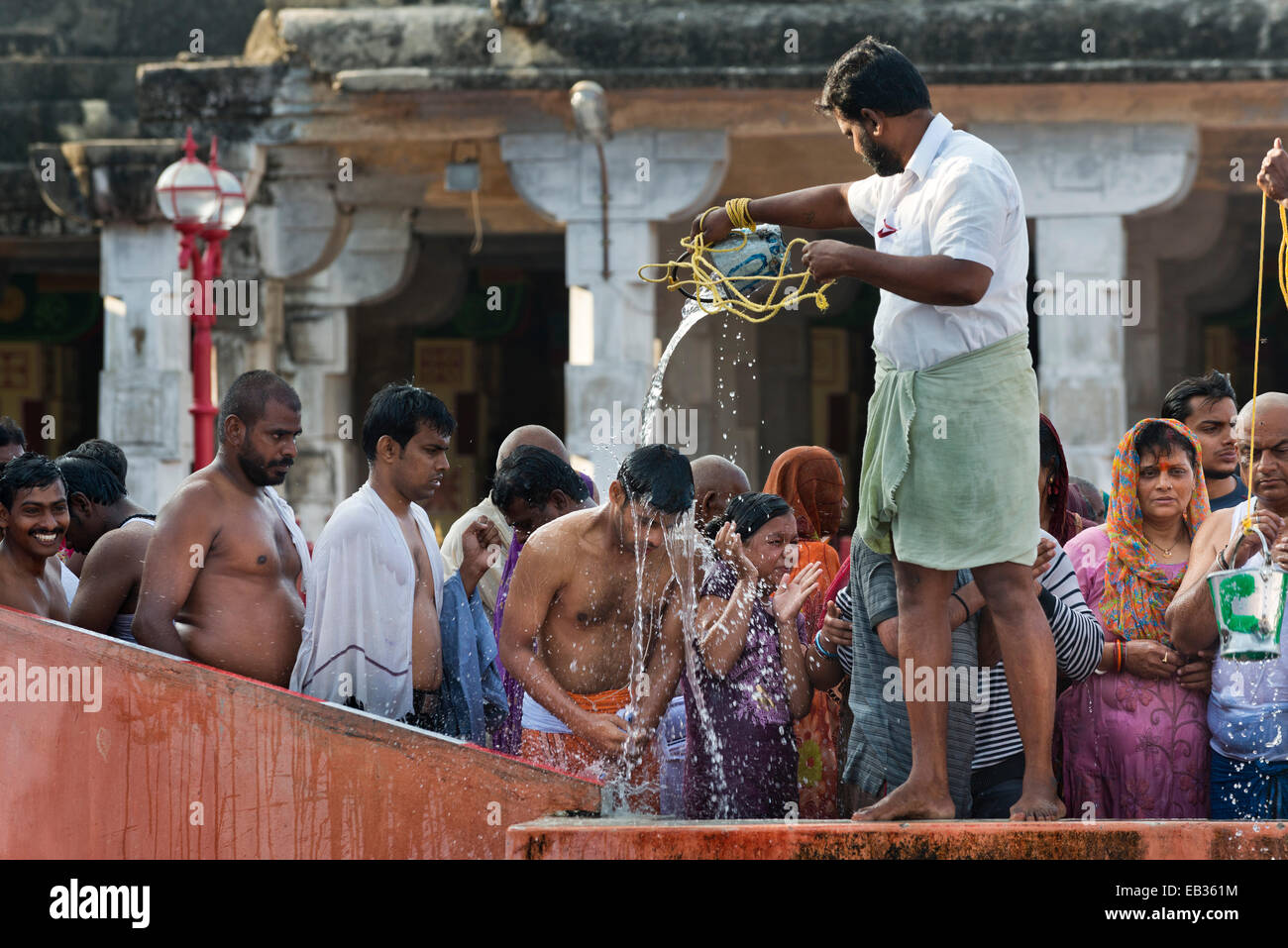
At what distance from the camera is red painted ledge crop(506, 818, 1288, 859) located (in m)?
4.08

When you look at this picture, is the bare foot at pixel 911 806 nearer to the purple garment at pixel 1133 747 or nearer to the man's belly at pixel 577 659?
the purple garment at pixel 1133 747

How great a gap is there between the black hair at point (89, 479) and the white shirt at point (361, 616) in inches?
57.0

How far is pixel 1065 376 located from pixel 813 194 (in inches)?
244

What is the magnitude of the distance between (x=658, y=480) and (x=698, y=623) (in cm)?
47

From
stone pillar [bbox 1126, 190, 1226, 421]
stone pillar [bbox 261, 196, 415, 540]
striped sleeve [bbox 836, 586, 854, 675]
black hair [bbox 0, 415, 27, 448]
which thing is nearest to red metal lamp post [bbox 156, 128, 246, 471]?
stone pillar [bbox 261, 196, 415, 540]

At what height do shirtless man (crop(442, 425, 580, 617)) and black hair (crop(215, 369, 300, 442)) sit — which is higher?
A: black hair (crop(215, 369, 300, 442))

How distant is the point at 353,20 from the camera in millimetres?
10859

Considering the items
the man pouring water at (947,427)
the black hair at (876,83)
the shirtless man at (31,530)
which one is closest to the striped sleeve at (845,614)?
the man pouring water at (947,427)

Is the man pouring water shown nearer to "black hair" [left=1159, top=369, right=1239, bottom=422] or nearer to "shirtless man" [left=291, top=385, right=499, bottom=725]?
"shirtless man" [left=291, top=385, right=499, bottom=725]

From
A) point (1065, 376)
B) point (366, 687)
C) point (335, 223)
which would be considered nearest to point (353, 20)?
point (335, 223)

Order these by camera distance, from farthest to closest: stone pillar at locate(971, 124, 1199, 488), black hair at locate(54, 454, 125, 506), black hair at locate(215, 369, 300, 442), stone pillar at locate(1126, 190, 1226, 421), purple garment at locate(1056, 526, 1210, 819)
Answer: stone pillar at locate(1126, 190, 1226, 421) < stone pillar at locate(971, 124, 1199, 488) < black hair at locate(54, 454, 125, 506) < black hair at locate(215, 369, 300, 442) < purple garment at locate(1056, 526, 1210, 819)

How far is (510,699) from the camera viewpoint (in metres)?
5.82

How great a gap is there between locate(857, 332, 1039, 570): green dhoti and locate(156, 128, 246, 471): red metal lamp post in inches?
272

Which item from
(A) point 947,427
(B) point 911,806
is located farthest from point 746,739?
(A) point 947,427
